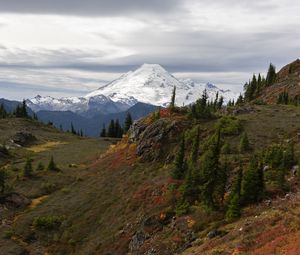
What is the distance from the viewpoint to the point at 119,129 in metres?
184

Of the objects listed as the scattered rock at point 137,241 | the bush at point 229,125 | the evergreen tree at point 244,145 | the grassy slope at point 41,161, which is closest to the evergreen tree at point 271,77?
the grassy slope at point 41,161

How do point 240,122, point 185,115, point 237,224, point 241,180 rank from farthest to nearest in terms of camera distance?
1. point 185,115
2. point 240,122
3. point 241,180
4. point 237,224

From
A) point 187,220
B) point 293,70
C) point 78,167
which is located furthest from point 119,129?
point 187,220

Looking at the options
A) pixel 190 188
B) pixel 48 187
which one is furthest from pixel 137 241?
pixel 48 187

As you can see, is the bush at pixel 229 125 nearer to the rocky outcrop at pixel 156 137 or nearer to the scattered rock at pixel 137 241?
the rocky outcrop at pixel 156 137

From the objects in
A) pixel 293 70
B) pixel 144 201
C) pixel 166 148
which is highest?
pixel 293 70

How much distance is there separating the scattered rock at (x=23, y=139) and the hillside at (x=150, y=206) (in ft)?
109

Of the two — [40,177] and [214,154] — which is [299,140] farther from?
[40,177]

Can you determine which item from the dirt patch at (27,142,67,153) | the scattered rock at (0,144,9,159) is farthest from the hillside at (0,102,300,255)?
the dirt patch at (27,142,67,153)

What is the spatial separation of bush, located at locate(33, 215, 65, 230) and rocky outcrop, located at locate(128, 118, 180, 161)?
1874cm

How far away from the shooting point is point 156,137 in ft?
239

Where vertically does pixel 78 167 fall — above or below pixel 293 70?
below

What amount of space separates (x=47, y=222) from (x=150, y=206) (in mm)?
15914

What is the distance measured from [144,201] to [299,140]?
2481 centimetres
